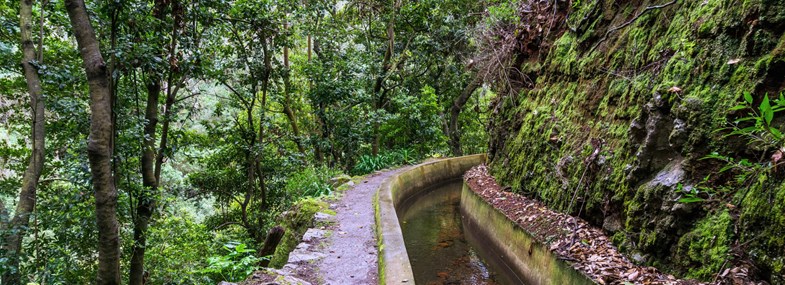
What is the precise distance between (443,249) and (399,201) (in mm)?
2964

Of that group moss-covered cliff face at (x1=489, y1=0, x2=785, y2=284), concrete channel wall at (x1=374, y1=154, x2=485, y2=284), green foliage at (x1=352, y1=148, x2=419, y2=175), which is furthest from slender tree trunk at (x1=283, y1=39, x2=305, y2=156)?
moss-covered cliff face at (x1=489, y1=0, x2=785, y2=284)

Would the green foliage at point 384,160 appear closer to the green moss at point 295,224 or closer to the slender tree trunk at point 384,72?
the slender tree trunk at point 384,72

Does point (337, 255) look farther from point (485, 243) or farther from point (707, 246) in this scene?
point (707, 246)

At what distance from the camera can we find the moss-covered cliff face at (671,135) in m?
3.38

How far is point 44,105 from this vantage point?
6.23 meters

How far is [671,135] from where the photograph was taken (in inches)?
167

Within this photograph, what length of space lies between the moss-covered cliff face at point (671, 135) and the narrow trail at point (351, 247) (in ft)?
10.1

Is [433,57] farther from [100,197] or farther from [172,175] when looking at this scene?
[100,197]

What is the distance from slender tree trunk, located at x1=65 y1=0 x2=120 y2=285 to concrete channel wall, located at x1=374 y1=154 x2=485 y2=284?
2.93m

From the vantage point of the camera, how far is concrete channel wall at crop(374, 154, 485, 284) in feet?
15.2

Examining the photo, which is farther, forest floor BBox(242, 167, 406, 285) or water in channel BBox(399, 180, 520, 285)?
water in channel BBox(399, 180, 520, 285)

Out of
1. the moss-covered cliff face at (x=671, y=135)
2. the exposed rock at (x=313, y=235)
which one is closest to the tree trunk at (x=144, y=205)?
the exposed rock at (x=313, y=235)

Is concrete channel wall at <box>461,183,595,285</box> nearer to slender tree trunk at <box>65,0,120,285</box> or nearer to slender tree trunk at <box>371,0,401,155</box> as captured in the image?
slender tree trunk at <box>65,0,120,285</box>

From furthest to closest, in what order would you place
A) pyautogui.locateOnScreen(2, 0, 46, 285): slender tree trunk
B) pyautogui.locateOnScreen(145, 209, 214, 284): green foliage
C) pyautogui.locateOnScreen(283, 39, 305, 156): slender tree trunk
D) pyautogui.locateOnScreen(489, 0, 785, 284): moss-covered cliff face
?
pyautogui.locateOnScreen(283, 39, 305, 156): slender tree trunk, pyautogui.locateOnScreen(145, 209, 214, 284): green foliage, pyautogui.locateOnScreen(2, 0, 46, 285): slender tree trunk, pyautogui.locateOnScreen(489, 0, 785, 284): moss-covered cliff face
